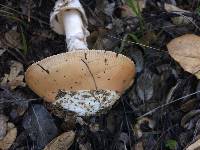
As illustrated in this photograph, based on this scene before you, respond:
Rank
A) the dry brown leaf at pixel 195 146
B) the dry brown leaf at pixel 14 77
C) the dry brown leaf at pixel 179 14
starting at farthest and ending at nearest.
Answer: the dry brown leaf at pixel 179 14 < the dry brown leaf at pixel 14 77 < the dry brown leaf at pixel 195 146

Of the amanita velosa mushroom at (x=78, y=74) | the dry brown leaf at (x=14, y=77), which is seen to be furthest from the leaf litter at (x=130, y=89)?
the amanita velosa mushroom at (x=78, y=74)

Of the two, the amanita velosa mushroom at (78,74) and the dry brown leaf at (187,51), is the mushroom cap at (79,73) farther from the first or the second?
the dry brown leaf at (187,51)

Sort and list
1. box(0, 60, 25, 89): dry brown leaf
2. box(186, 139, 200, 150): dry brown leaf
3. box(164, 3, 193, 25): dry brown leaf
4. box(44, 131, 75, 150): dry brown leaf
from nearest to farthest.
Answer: box(186, 139, 200, 150): dry brown leaf → box(44, 131, 75, 150): dry brown leaf → box(0, 60, 25, 89): dry brown leaf → box(164, 3, 193, 25): dry brown leaf

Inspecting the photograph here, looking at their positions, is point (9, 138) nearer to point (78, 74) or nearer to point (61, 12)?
point (78, 74)

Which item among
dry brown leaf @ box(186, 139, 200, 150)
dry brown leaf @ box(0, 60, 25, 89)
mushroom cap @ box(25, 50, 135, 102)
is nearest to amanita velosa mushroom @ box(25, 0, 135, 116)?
mushroom cap @ box(25, 50, 135, 102)

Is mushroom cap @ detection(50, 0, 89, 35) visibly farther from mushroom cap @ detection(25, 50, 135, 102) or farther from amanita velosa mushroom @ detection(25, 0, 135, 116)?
mushroom cap @ detection(25, 50, 135, 102)

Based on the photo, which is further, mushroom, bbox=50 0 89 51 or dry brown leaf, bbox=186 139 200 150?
mushroom, bbox=50 0 89 51
